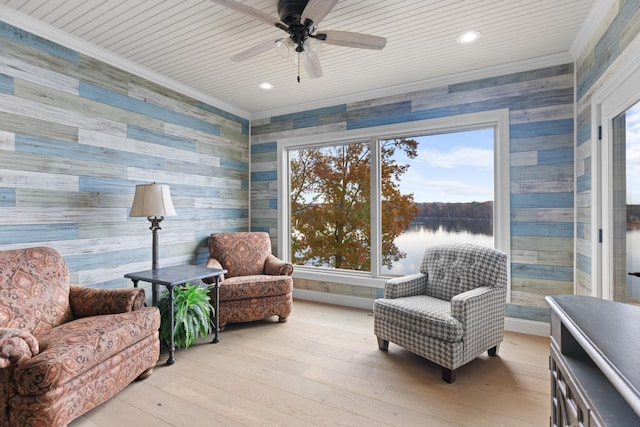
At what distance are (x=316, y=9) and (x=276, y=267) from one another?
266cm

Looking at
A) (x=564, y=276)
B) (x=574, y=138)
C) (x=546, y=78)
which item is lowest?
(x=564, y=276)

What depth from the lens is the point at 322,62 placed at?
3096 mm

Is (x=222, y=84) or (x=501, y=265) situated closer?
(x=501, y=265)

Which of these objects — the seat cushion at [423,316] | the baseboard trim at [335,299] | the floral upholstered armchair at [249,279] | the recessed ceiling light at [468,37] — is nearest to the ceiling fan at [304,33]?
the recessed ceiling light at [468,37]

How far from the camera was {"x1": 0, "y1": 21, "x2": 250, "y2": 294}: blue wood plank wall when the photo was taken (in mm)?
2395

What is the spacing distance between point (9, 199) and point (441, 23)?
3561mm

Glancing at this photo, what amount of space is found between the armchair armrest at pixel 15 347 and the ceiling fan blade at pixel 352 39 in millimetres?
2441

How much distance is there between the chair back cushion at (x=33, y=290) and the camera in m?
1.94

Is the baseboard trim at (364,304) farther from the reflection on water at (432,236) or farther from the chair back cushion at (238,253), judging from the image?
the chair back cushion at (238,253)

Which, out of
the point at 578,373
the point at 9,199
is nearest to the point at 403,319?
the point at 578,373

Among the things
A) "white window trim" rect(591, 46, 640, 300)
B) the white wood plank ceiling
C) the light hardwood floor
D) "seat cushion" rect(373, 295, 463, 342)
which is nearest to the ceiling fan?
the white wood plank ceiling

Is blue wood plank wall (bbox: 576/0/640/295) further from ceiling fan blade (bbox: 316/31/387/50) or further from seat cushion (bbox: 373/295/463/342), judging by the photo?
ceiling fan blade (bbox: 316/31/387/50)

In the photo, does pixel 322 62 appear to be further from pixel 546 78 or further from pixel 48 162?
pixel 48 162

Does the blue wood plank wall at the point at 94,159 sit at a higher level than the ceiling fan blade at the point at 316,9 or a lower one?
lower
